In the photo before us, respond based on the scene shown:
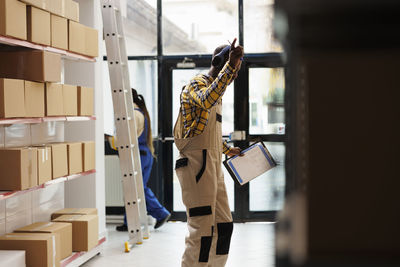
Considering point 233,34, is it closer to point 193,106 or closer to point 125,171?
point 125,171

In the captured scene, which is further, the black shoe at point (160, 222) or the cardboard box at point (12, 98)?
the black shoe at point (160, 222)

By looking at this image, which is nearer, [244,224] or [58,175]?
[58,175]

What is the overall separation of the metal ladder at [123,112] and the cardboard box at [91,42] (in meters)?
0.26

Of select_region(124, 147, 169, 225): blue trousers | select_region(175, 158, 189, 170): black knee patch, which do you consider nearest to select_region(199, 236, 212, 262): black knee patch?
select_region(175, 158, 189, 170): black knee patch

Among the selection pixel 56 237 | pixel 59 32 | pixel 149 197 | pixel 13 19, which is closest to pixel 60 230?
pixel 56 237

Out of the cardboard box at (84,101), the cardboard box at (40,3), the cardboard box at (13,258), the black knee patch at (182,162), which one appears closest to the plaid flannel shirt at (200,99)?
the black knee patch at (182,162)

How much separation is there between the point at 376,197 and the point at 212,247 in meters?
2.92

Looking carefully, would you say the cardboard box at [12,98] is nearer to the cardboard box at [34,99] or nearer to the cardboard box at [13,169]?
the cardboard box at [34,99]

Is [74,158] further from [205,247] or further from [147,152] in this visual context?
[147,152]

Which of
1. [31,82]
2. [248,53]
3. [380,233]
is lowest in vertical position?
[380,233]

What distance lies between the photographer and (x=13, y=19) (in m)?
3.12

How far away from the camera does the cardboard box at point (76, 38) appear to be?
3992 millimetres

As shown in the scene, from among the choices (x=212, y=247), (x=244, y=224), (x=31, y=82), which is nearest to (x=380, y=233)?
(x=212, y=247)

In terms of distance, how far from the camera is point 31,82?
3.39m
